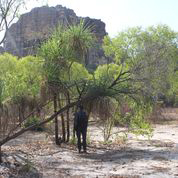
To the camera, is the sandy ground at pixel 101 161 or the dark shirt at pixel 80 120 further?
the dark shirt at pixel 80 120

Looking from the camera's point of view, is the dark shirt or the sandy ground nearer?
the sandy ground

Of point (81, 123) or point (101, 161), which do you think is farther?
point (81, 123)

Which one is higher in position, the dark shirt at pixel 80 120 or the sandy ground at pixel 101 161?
the dark shirt at pixel 80 120

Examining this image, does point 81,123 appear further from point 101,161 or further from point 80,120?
point 101,161

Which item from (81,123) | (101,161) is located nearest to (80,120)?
(81,123)

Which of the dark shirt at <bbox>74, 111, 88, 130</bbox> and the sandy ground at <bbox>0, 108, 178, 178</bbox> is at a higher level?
the dark shirt at <bbox>74, 111, 88, 130</bbox>

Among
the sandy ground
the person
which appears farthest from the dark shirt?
the sandy ground

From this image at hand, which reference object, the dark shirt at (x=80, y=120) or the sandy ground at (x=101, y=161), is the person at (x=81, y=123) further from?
the sandy ground at (x=101, y=161)

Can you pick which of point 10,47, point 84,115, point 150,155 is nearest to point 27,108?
point 84,115

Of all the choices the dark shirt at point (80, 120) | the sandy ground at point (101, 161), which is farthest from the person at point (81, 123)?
the sandy ground at point (101, 161)

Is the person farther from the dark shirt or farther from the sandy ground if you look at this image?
Result: the sandy ground

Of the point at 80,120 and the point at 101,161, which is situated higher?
the point at 80,120

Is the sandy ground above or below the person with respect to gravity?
below

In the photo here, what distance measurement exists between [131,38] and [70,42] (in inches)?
1063
